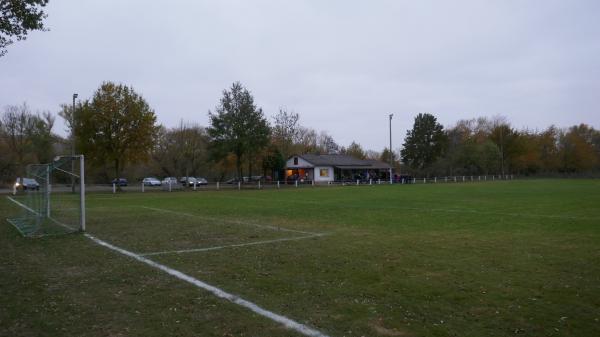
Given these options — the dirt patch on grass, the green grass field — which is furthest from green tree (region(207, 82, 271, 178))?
the dirt patch on grass

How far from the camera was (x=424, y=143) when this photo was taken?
269ft

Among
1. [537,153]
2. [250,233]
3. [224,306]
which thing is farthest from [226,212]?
[537,153]

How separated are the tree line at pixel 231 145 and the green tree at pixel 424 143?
0.18 meters

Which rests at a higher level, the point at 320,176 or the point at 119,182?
the point at 320,176

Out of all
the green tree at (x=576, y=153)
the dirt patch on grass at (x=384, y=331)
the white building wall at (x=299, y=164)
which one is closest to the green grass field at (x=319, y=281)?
the dirt patch on grass at (x=384, y=331)

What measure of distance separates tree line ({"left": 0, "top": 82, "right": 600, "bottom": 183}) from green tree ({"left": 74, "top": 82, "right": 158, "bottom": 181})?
0.26 feet

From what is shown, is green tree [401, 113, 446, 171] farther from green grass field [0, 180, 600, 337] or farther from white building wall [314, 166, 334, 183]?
green grass field [0, 180, 600, 337]

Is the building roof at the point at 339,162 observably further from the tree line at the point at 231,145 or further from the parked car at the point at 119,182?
the parked car at the point at 119,182

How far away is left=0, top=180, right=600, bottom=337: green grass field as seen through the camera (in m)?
4.90

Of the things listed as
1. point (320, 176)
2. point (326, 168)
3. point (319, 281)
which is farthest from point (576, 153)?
point (319, 281)

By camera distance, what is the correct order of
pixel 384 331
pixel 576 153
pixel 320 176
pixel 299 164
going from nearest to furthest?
pixel 384 331 < pixel 320 176 < pixel 299 164 < pixel 576 153

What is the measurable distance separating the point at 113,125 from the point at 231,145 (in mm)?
13721

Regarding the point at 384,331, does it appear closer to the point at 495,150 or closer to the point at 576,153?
the point at 495,150

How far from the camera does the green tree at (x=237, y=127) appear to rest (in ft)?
158
